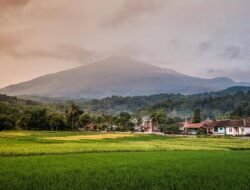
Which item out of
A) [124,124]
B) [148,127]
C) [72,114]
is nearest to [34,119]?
[72,114]

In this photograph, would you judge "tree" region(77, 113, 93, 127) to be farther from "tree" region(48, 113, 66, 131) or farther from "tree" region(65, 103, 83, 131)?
"tree" region(48, 113, 66, 131)

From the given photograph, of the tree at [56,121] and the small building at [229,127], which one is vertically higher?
the tree at [56,121]

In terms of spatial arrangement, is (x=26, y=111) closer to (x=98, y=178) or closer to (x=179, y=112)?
(x=98, y=178)

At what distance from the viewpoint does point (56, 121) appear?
69.8 meters

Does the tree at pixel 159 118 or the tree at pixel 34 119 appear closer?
the tree at pixel 34 119

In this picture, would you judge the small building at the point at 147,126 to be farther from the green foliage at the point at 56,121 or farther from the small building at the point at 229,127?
the green foliage at the point at 56,121

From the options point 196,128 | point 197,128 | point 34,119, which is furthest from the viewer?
point 196,128

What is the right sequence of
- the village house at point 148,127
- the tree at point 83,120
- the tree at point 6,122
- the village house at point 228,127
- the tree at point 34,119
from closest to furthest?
the tree at point 6,122 < the village house at point 228,127 < the tree at point 34,119 < the tree at point 83,120 < the village house at point 148,127

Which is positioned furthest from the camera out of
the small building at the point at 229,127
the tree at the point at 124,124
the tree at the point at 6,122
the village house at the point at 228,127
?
the tree at the point at 124,124

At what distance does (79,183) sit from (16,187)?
163 cm

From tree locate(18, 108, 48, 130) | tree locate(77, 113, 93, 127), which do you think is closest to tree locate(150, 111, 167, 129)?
tree locate(77, 113, 93, 127)

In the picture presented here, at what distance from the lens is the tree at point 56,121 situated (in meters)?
69.4

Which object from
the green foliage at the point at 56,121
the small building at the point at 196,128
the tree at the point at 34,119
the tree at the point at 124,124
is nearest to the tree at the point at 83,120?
the tree at the point at 124,124

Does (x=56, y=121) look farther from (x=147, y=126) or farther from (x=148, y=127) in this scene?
(x=147, y=126)
